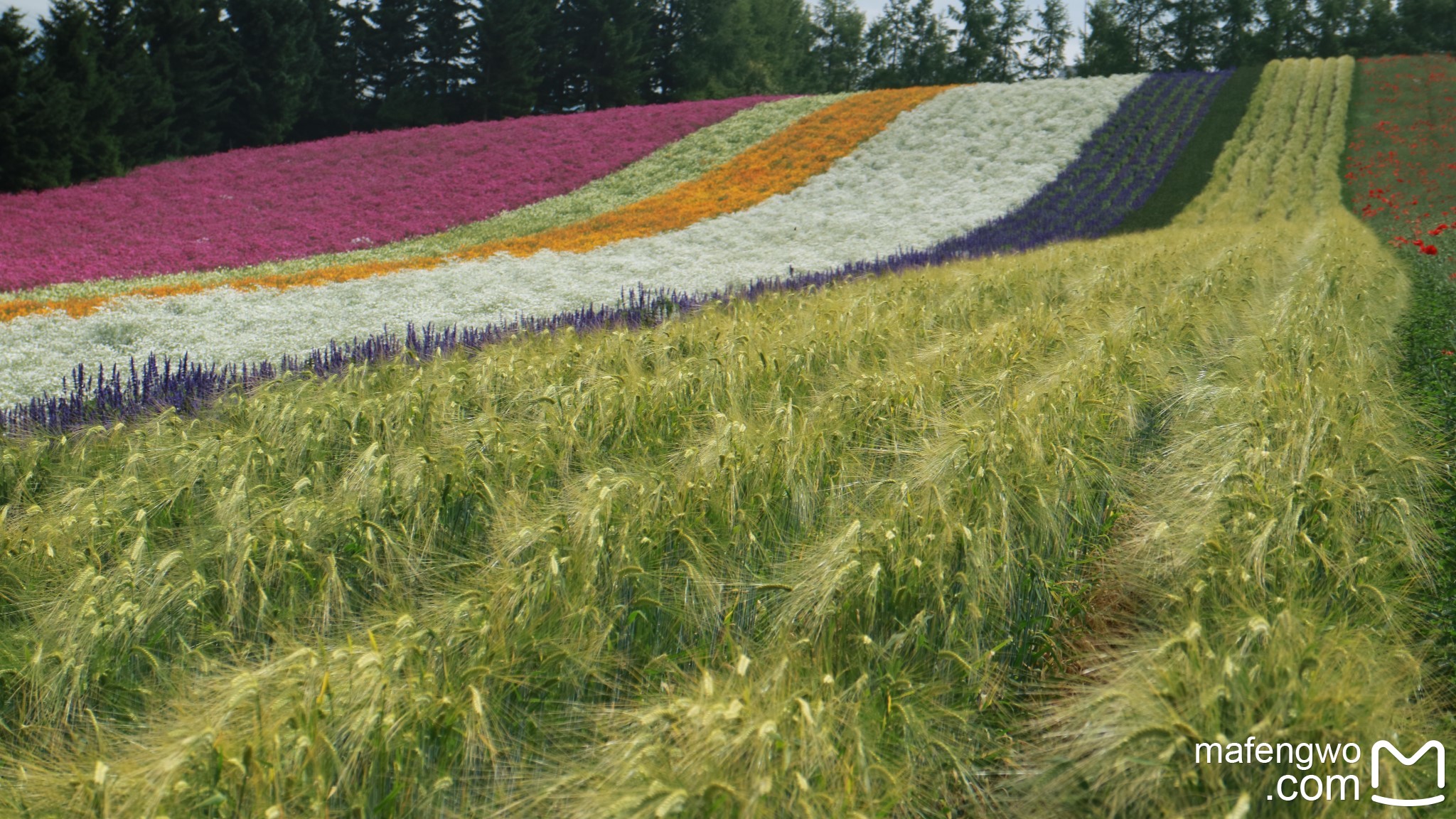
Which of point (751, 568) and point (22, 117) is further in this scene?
point (22, 117)

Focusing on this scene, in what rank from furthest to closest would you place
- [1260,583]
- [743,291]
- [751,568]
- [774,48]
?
1. [774,48]
2. [743,291]
3. [751,568]
4. [1260,583]

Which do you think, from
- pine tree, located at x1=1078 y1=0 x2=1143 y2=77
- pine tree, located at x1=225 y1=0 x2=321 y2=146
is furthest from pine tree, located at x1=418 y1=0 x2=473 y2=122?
pine tree, located at x1=1078 y1=0 x2=1143 y2=77

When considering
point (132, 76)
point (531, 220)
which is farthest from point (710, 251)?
point (132, 76)

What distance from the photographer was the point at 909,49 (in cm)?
6259

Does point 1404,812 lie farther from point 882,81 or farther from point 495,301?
point 882,81

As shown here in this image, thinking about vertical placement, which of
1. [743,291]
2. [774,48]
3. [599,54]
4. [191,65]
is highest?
[774,48]

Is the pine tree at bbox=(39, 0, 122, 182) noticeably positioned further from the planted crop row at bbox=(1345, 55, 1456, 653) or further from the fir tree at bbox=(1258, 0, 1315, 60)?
the fir tree at bbox=(1258, 0, 1315, 60)

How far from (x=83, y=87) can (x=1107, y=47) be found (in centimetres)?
5185

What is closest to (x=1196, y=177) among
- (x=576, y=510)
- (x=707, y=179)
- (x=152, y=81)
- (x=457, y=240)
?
(x=707, y=179)

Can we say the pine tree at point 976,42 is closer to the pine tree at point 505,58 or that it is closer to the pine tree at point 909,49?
the pine tree at point 909,49

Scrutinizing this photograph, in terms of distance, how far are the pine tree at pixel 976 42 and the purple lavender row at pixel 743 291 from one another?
26502mm

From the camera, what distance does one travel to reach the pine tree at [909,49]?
58875mm

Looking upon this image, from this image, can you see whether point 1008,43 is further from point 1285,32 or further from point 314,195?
point 314,195

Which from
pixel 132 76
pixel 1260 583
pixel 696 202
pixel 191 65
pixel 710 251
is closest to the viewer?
pixel 1260 583
